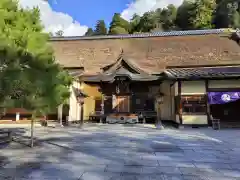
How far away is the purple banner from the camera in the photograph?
51.2 ft

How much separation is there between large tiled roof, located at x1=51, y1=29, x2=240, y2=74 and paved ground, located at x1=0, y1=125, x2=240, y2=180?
11.3 metres

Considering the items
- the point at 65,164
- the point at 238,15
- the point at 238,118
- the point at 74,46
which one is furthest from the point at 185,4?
the point at 65,164

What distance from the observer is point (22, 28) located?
746 cm

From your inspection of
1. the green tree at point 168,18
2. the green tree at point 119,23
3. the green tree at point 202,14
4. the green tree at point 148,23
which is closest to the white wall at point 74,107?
the green tree at point 202,14

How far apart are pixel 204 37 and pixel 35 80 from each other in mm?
20429

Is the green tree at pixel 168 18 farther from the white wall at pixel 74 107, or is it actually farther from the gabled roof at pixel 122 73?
the white wall at pixel 74 107

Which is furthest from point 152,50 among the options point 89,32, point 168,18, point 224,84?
point 89,32

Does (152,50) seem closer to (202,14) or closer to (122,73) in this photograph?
(122,73)

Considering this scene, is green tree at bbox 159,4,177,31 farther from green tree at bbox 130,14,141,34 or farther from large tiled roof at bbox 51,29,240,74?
large tiled roof at bbox 51,29,240,74

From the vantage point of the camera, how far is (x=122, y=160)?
6.91 meters

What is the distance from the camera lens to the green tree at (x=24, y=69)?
14.6 feet

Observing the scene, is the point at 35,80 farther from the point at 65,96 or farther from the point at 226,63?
the point at 226,63

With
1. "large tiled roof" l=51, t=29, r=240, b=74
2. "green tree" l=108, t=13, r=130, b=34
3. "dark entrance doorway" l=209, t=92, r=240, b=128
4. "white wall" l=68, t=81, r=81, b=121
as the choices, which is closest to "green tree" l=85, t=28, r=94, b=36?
"green tree" l=108, t=13, r=130, b=34

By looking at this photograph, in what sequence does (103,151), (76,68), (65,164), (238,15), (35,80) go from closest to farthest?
(35,80)
(65,164)
(103,151)
(76,68)
(238,15)
